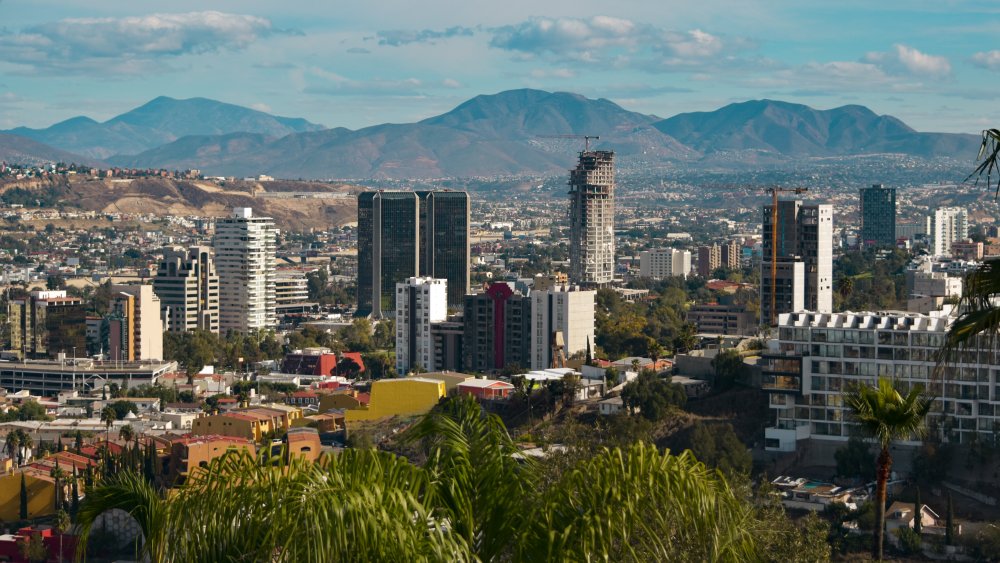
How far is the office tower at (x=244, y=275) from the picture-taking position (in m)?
72.6

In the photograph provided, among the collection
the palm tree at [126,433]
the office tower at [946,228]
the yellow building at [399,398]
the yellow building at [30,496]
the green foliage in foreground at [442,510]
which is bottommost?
the yellow building at [30,496]

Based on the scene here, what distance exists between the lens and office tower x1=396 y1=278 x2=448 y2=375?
56375mm

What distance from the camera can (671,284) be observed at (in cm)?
8900

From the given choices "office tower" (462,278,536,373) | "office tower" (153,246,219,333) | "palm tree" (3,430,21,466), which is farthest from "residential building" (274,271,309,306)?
"palm tree" (3,430,21,466)

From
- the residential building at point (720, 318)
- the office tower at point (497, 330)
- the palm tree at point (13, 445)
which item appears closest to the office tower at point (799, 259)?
the residential building at point (720, 318)

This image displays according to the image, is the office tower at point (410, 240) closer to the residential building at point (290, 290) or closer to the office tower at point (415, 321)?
the residential building at point (290, 290)

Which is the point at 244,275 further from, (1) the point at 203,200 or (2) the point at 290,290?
(1) the point at 203,200

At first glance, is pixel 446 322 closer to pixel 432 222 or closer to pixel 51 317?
pixel 51 317

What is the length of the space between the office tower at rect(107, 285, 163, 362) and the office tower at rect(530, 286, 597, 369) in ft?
50.5

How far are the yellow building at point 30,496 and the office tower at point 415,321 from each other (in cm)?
2289

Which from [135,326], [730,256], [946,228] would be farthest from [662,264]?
[135,326]

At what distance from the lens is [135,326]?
200 ft

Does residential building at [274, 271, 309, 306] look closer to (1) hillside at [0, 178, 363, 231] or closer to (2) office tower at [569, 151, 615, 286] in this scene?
(2) office tower at [569, 151, 615, 286]

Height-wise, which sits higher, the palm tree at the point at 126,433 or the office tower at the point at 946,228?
the office tower at the point at 946,228
